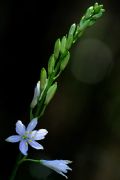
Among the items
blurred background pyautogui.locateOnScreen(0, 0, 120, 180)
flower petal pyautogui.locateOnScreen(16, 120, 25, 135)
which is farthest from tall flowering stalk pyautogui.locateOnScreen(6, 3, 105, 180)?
blurred background pyautogui.locateOnScreen(0, 0, 120, 180)

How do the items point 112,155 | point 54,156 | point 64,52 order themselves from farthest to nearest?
1. point 112,155
2. point 54,156
3. point 64,52

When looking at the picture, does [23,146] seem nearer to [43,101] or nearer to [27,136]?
[27,136]

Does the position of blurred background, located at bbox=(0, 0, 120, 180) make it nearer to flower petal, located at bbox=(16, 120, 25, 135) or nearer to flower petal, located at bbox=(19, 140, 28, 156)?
flower petal, located at bbox=(16, 120, 25, 135)

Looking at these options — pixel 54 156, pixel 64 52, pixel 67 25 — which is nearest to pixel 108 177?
pixel 54 156

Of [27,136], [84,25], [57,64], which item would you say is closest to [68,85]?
[84,25]

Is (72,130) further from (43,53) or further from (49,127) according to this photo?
(43,53)

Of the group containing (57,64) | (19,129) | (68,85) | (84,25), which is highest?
(68,85)
